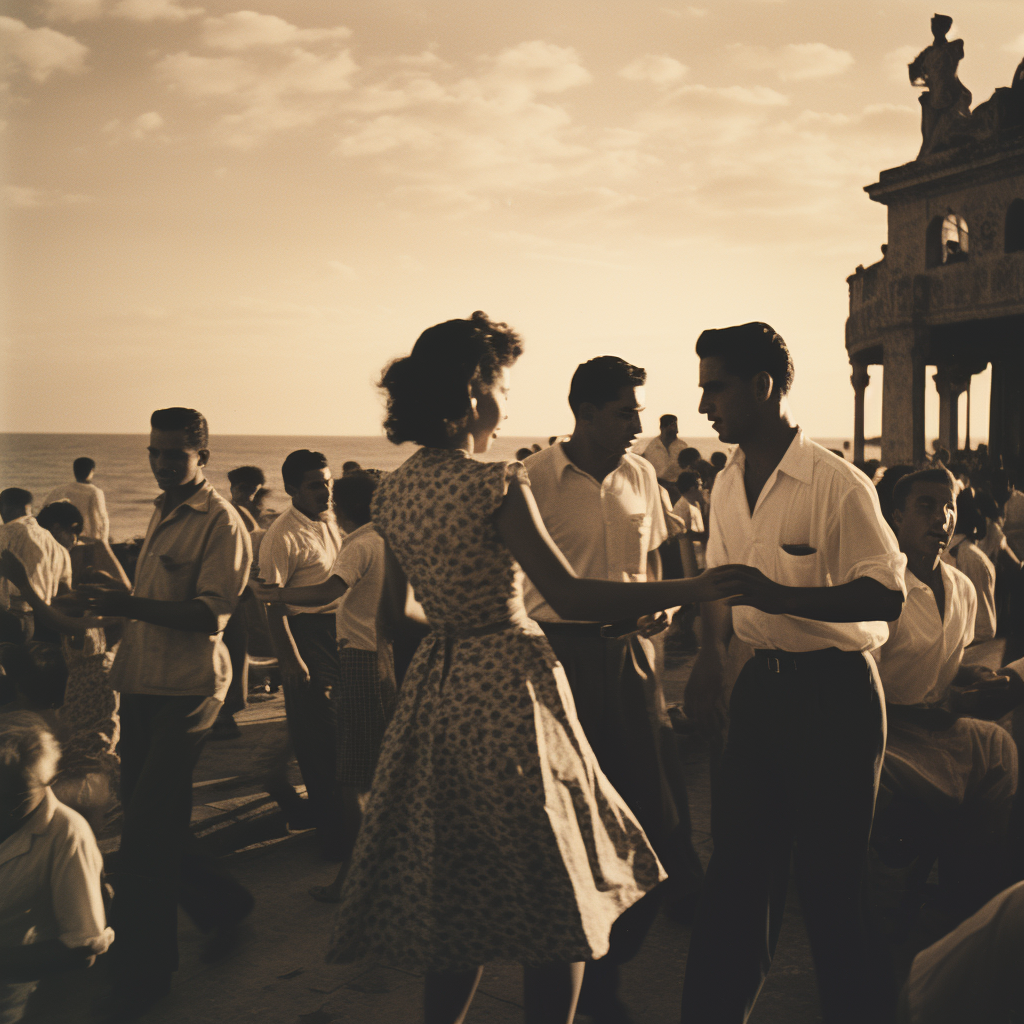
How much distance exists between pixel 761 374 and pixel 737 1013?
72.0 inches

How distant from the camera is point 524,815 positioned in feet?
8.02

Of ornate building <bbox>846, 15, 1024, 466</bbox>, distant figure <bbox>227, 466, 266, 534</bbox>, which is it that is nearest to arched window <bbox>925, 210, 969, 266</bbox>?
ornate building <bbox>846, 15, 1024, 466</bbox>

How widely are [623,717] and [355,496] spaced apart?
2.01 m

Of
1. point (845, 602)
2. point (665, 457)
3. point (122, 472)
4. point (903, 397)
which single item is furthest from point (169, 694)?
point (122, 472)

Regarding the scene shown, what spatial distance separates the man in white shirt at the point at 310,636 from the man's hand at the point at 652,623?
181 cm

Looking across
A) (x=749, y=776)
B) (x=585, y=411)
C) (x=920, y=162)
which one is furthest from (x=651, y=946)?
(x=920, y=162)

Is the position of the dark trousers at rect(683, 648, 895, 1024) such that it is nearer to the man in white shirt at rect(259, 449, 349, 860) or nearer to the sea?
the man in white shirt at rect(259, 449, 349, 860)

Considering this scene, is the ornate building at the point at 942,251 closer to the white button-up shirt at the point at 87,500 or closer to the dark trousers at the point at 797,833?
the white button-up shirt at the point at 87,500

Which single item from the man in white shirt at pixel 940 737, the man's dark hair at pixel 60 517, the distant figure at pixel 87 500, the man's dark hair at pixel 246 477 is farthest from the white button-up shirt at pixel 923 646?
the distant figure at pixel 87 500

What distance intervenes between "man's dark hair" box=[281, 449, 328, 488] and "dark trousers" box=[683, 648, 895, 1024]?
319 centimetres

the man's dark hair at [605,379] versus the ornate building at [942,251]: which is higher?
the ornate building at [942,251]

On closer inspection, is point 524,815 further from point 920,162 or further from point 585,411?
point 920,162

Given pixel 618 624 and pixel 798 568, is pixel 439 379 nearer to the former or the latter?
pixel 798 568

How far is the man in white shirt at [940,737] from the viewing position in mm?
3932
